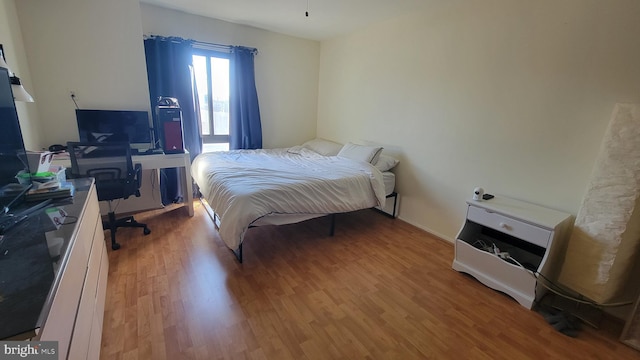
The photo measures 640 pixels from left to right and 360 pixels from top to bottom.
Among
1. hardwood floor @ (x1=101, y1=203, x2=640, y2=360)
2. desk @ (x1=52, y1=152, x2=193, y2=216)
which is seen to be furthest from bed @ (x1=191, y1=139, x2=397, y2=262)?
hardwood floor @ (x1=101, y1=203, x2=640, y2=360)

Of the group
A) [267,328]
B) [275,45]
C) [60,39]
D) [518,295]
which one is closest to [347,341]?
[267,328]

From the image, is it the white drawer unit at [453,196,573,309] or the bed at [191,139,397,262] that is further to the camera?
the bed at [191,139,397,262]

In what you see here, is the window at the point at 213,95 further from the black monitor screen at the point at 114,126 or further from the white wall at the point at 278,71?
the black monitor screen at the point at 114,126

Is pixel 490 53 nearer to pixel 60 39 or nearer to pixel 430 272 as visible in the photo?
pixel 430 272

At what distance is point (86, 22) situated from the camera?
2742mm

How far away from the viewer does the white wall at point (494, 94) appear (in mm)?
1887

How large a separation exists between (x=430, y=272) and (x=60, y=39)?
4162 mm

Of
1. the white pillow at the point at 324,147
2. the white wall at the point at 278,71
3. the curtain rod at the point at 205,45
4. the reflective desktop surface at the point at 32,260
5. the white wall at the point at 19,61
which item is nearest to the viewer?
the reflective desktop surface at the point at 32,260

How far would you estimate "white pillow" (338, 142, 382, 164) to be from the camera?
3.29 meters

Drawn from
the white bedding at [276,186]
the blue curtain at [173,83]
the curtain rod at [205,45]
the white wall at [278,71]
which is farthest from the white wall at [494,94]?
the blue curtain at [173,83]

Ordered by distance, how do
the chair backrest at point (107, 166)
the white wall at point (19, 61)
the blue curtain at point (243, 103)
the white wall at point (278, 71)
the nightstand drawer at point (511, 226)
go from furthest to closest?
the blue curtain at point (243, 103) < the white wall at point (278, 71) < the chair backrest at point (107, 166) < the white wall at point (19, 61) < the nightstand drawer at point (511, 226)

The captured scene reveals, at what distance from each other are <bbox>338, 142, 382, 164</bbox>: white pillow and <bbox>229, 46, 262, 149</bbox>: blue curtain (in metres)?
1.48

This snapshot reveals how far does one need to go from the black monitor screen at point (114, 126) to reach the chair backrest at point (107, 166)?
0.66 metres

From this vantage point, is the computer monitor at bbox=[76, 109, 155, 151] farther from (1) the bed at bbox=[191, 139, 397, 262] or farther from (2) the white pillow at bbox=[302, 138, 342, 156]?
(2) the white pillow at bbox=[302, 138, 342, 156]
